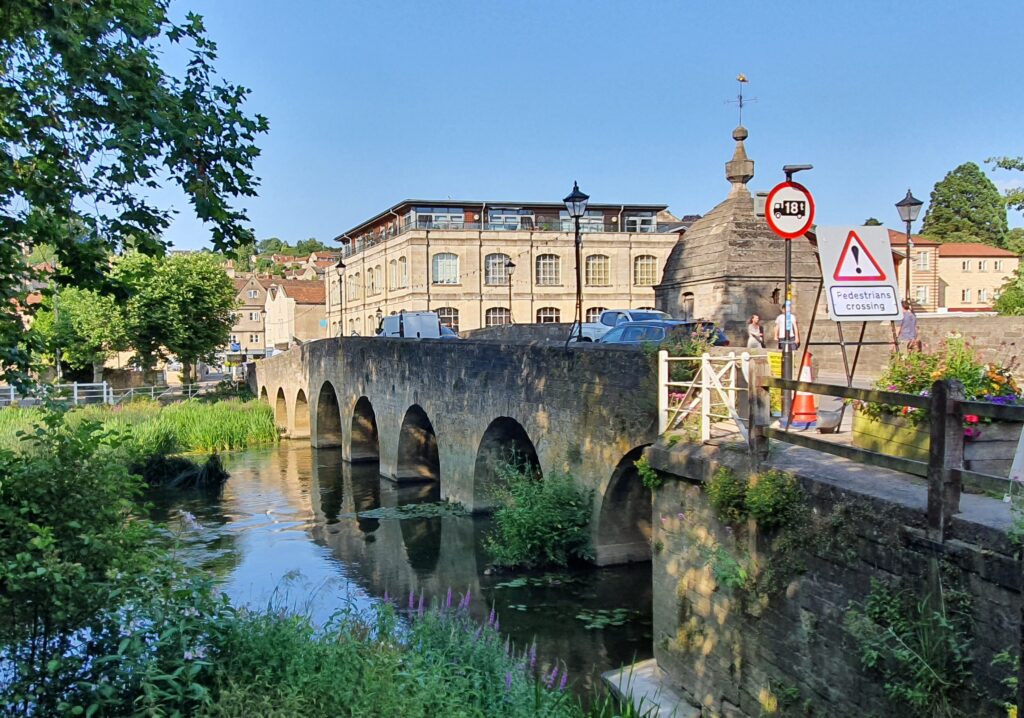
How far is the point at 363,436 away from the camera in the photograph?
2828cm

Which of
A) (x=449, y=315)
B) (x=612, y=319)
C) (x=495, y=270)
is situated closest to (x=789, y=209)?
(x=612, y=319)

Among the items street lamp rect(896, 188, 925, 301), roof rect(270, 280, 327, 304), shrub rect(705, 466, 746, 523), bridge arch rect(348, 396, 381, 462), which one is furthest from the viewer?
roof rect(270, 280, 327, 304)

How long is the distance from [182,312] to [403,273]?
12978mm

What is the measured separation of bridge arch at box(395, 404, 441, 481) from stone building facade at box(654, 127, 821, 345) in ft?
27.8

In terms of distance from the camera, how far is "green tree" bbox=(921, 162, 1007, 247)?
6931cm

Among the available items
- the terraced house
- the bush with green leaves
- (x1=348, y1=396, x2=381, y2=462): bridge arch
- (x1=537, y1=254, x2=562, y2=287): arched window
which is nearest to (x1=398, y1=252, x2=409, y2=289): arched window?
the terraced house

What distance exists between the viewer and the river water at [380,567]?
37.1 ft

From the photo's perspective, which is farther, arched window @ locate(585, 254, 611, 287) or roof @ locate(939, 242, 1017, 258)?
roof @ locate(939, 242, 1017, 258)

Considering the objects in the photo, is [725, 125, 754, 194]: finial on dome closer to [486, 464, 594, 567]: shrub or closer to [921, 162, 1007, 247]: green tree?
[486, 464, 594, 567]: shrub

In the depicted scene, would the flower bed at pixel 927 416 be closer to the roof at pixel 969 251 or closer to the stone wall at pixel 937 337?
the stone wall at pixel 937 337

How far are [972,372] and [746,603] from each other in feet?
8.88

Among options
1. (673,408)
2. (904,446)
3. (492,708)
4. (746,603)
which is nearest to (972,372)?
(904,446)

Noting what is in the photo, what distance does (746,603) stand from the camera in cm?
770

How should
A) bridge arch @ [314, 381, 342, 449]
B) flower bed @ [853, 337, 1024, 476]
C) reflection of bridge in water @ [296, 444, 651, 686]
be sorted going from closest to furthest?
flower bed @ [853, 337, 1024, 476], reflection of bridge in water @ [296, 444, 651, 686], bridge arch @ [314, 381, 342, 449]
